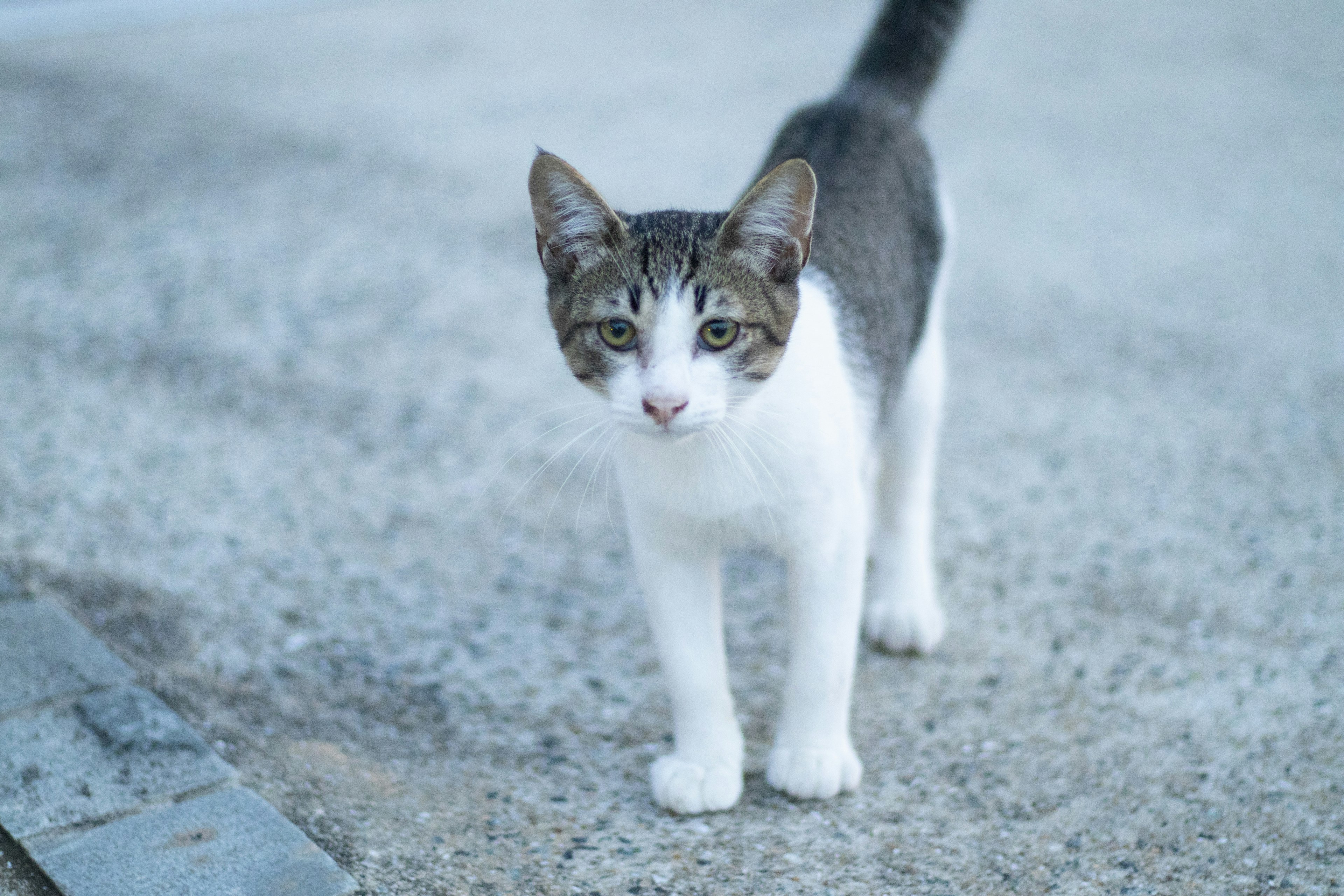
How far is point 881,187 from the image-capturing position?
2.71 metres

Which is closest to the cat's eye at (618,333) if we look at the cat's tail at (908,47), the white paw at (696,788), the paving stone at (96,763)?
the white paw at (696,788)

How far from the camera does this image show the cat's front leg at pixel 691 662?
2297 mm

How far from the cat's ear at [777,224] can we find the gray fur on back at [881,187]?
A: 0.26 meters

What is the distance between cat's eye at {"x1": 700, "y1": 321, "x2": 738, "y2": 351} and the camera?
2.02m

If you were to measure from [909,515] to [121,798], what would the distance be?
1919 mm

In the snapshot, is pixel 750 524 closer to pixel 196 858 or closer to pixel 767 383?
pixel 767 383

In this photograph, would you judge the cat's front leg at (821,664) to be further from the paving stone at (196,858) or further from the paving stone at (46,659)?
the paving stone at (46,659)

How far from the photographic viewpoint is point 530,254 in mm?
5066

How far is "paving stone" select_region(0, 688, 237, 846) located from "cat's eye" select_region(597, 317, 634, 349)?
118cm

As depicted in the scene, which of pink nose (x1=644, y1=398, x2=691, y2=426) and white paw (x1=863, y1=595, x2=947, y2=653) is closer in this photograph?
pink nose (x1=644, y1=398, x2=691, y2=426)

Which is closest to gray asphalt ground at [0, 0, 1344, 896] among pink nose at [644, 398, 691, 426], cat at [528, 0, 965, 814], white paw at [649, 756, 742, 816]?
white paw at [649, 756, 742, 816]

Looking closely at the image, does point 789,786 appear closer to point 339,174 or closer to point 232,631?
point 232,631

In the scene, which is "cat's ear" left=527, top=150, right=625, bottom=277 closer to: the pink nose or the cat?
the cat

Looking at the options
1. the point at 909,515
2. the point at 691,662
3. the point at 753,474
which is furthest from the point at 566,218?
the point at 909,515
